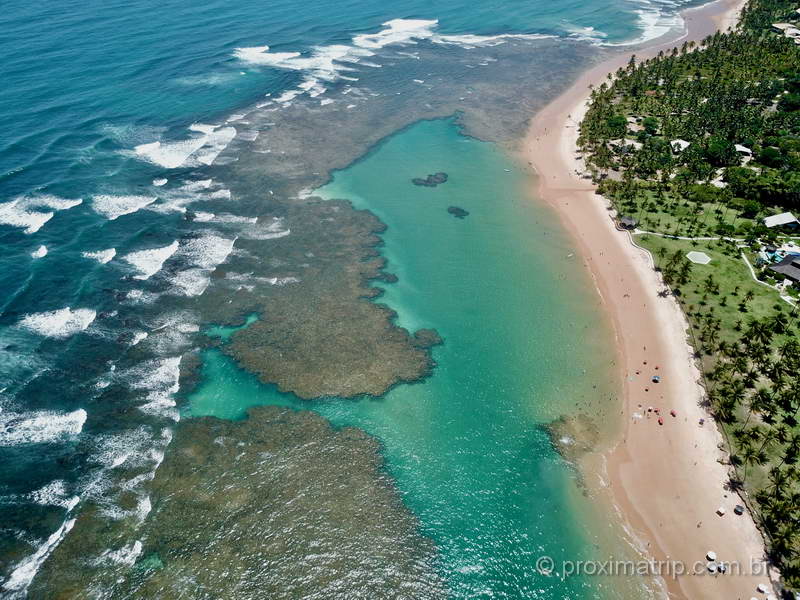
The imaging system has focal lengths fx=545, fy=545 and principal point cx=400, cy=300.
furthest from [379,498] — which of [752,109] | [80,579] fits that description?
[752,109]

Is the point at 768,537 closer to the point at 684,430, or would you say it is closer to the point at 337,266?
the point at 684,430

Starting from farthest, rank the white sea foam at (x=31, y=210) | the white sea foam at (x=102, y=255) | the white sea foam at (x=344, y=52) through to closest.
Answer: the white sea foam at (x=344, y=52), the white sea foam at (x=31, y=210), the white sea foam at (x=102, y=255)

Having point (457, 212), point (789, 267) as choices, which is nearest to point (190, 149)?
point (457, 212)

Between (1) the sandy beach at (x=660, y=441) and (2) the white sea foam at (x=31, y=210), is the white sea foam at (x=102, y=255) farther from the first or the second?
(1) the sandy beach at (x=660, y=441)

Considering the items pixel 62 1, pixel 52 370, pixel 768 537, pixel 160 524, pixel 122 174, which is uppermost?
pixel 62 1

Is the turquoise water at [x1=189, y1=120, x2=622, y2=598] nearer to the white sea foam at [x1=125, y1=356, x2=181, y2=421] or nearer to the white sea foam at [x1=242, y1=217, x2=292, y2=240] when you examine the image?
the white sea foam at [x1=125, y1=356, x2=181, y2=421]

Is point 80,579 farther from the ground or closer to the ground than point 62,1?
closer to the ground

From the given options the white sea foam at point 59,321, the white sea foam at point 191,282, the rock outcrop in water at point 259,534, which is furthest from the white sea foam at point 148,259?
the rock outcrop in water at point 259,534
